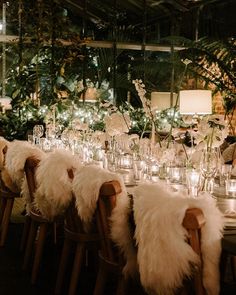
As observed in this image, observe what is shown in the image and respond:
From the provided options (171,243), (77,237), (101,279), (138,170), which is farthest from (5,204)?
(171,243)

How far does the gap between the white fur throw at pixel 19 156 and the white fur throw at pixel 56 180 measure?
0.36 meters

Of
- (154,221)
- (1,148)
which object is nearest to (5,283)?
(1,148)

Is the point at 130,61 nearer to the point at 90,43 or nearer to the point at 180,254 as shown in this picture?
the point at 90,43

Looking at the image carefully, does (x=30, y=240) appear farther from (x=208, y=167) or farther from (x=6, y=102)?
(x=6, y=102)

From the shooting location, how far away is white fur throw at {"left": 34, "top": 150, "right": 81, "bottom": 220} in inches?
124

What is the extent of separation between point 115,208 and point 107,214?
0.16 metres

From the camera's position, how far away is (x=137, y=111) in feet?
32.2

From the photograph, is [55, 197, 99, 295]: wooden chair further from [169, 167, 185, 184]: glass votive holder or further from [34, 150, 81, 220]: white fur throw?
[169, 167, 185, 184]: glass votive holder

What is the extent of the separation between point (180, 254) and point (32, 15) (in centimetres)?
774

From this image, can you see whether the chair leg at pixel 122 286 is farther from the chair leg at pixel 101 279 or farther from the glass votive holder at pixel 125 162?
the glass votive holder at pixel 125 162

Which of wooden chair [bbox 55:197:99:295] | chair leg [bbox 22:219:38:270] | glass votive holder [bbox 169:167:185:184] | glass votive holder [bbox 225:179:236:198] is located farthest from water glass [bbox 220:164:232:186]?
chair leg [bbox 22:219:38:270]

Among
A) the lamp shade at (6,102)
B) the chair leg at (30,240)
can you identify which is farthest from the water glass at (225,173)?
the lamp shade at (6,102)

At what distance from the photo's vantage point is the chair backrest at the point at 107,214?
8.29ft

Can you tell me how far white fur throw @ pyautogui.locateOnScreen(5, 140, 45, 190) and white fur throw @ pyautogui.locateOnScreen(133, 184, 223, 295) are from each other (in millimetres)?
1628
